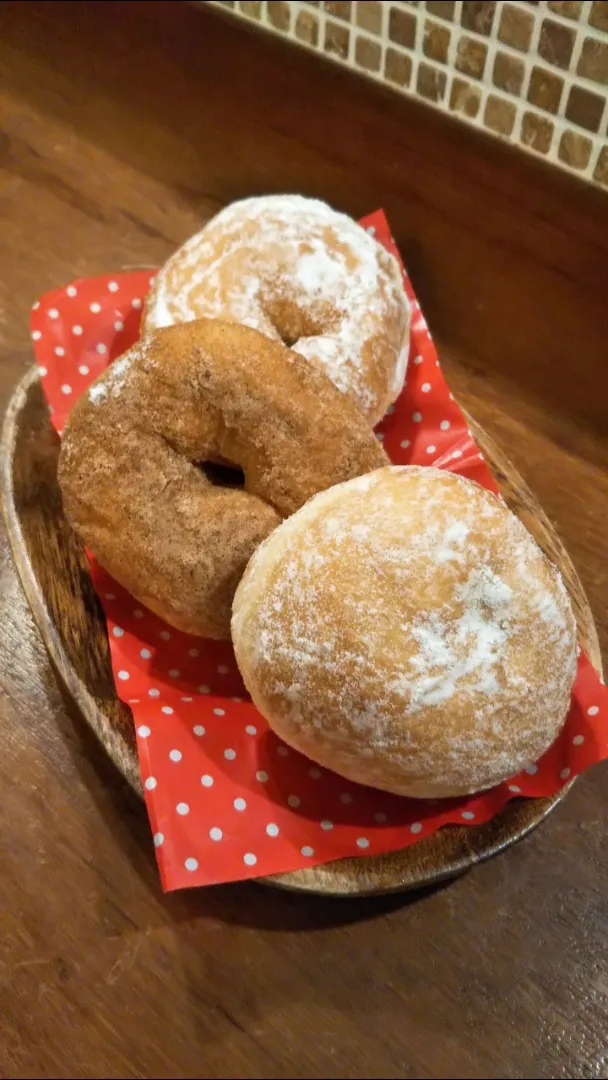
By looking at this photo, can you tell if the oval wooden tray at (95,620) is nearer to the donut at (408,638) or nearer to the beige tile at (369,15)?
the donut at (408,638)

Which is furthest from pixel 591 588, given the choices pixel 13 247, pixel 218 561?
pixel 13 247

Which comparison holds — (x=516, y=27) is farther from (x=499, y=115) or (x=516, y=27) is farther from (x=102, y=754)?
(x=102, y=754)

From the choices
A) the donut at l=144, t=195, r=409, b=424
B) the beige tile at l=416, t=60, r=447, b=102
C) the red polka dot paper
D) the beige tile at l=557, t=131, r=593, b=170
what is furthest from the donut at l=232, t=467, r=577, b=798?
the beige tile at l=416, t=60, r=447, b=102

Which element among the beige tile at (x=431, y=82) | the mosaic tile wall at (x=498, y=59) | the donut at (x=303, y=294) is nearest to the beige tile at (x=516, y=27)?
the mosaic tile wall at (x=498, y=59)

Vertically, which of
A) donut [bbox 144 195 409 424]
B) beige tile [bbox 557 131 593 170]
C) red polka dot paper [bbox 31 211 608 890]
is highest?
A: beige tile [bbox 557 131 593 170]

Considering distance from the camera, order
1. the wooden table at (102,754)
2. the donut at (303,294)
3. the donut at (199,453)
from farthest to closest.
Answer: the donut at (303,294)
the donut at (199,453)
the wooden table at (102,754)

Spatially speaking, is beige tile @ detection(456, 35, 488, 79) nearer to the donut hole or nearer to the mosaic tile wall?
the mosaic tile wall
